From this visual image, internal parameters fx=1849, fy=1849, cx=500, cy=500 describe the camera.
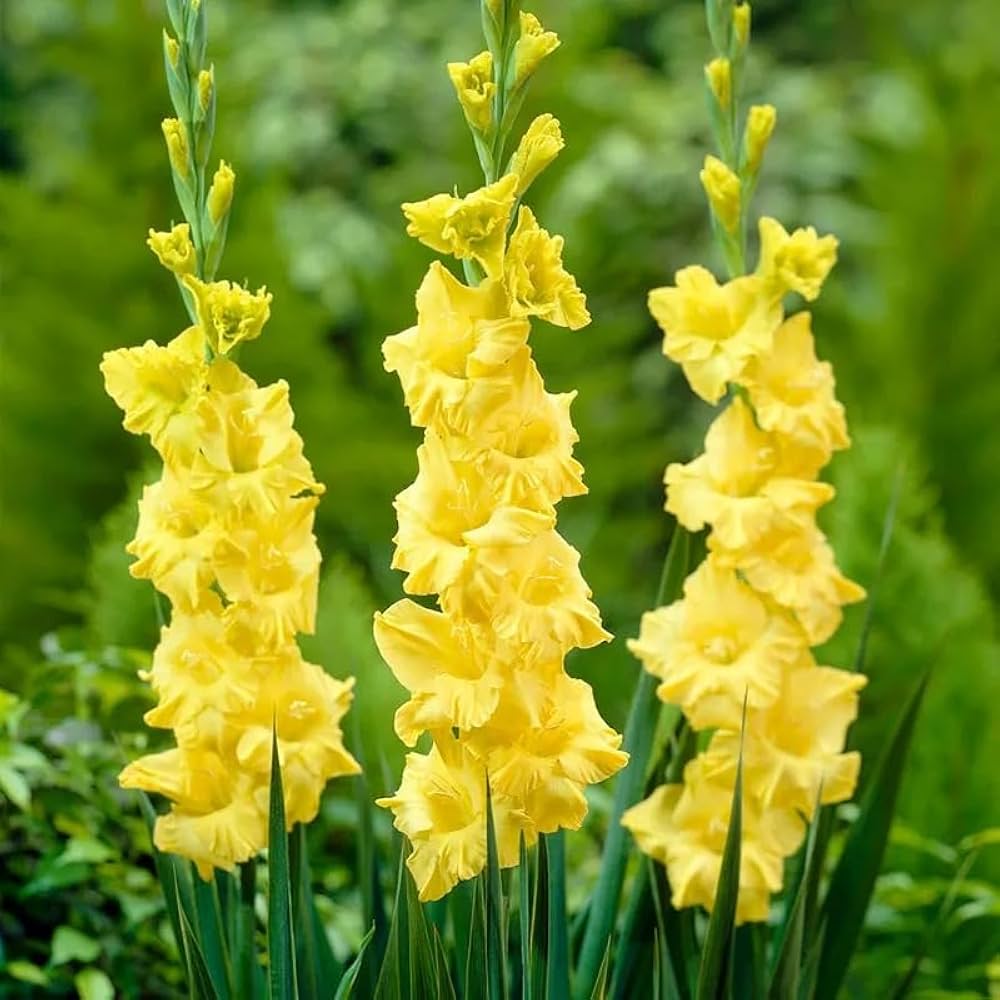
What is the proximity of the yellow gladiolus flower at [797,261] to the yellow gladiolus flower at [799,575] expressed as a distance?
0.79 feet

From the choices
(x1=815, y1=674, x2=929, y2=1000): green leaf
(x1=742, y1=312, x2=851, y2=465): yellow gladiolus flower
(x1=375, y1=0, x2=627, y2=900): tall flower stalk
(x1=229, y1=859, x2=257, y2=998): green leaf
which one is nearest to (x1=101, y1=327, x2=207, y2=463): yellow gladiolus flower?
(x1=375, y1=0, x2=627, y2=900): tall flower stalk

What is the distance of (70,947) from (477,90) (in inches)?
43.0

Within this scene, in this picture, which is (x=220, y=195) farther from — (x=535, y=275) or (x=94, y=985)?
(x=94, y=985)

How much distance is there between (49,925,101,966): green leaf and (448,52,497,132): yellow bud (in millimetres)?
1060

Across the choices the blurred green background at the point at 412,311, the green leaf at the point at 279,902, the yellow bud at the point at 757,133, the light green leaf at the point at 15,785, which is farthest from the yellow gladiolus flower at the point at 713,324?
the light green leaf at the point at 15,785

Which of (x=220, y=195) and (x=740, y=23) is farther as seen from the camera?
(x=740, y=23)

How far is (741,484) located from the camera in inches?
72.3

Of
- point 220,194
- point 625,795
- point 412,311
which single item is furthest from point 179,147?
point 412,311

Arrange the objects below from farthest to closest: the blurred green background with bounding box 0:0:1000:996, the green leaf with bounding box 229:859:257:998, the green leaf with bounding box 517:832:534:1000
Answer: the blurred green background with bounding box 0:0:1000:996
the green leaf with bounding box 229:859:257:998
the green leaf with bounding box 517:832:534:1000

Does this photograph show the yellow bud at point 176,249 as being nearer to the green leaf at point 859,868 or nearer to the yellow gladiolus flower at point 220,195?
the yellow gladiolus flower at point 220,195

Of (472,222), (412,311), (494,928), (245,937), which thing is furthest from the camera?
(412,311)

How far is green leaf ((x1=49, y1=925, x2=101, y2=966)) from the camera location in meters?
2.03

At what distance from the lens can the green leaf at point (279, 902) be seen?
1.58 m

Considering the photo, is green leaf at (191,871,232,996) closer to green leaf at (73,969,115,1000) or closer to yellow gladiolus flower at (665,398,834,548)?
green leaf at (73,969,115,1000)
